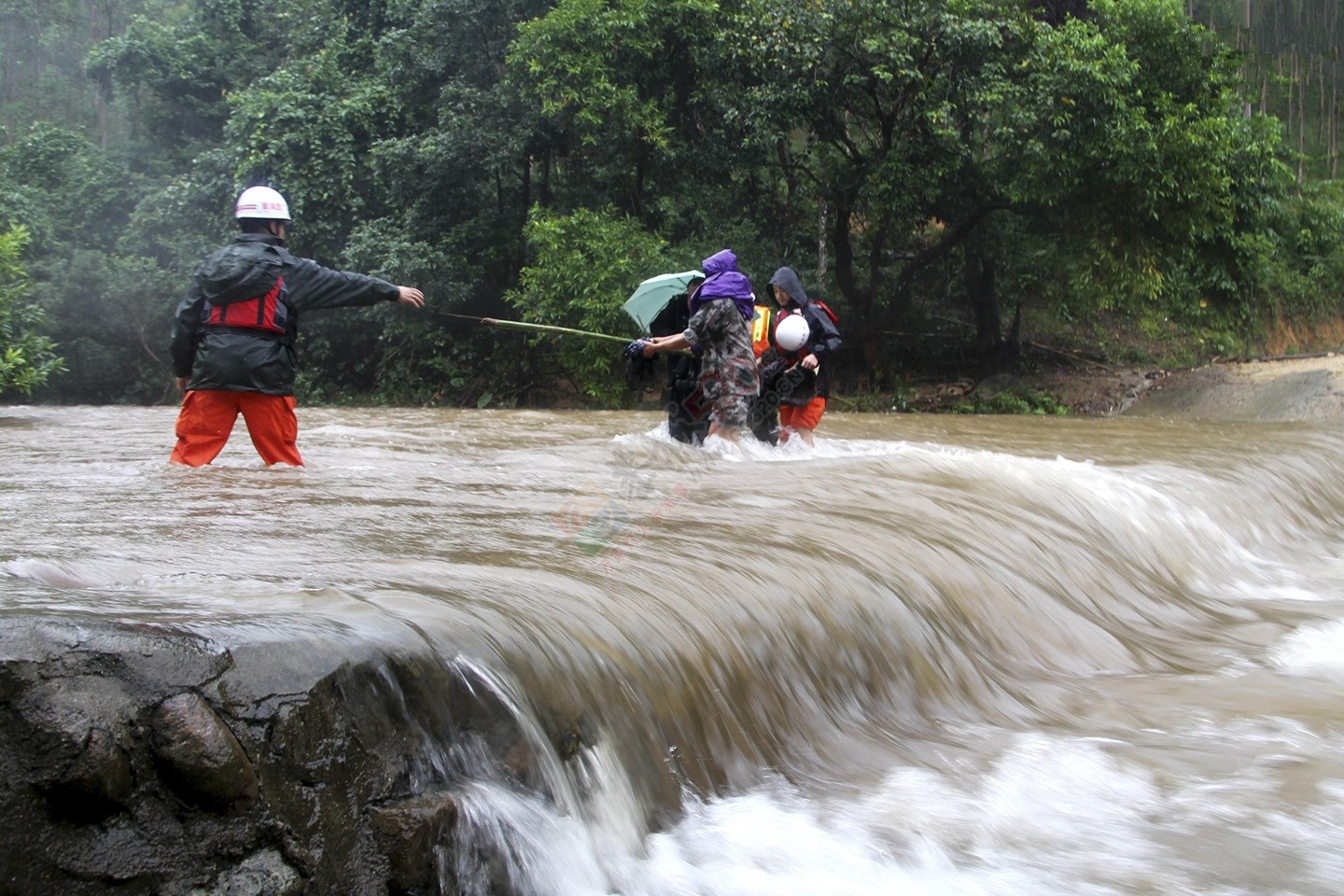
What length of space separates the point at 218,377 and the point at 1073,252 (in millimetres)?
14080

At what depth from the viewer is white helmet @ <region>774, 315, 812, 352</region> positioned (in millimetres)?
8859

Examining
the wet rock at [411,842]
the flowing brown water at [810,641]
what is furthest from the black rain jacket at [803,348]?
the wet rock at [411,842]

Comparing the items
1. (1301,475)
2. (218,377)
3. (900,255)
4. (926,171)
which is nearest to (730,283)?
(218,377)

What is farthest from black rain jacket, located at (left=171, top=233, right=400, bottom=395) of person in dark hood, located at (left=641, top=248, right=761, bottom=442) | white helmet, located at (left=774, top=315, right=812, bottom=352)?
white helmet, located at (left=774, top=315, right=812, bottom=352)

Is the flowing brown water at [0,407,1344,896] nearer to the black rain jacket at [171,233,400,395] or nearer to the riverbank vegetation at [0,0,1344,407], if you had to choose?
the black rain jacket at [171,233,400,395]

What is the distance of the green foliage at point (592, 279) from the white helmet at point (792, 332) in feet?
31.2

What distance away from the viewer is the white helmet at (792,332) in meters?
8.86

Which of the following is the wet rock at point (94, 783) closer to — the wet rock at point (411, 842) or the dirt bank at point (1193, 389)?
the wet rock at point (411, 842)

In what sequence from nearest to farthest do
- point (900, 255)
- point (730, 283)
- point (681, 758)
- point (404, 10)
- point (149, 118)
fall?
point (681, 758) < point (730, 283) < point (900, 255) < point (404, 10) < point (149, 118)

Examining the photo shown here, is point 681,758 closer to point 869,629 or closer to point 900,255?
point 869,629

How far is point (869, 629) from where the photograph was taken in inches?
185

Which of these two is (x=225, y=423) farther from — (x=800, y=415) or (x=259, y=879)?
(x=259, y=879)

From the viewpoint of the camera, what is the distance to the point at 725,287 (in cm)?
830

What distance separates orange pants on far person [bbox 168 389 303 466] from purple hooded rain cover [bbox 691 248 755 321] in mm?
2712
